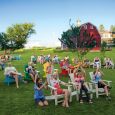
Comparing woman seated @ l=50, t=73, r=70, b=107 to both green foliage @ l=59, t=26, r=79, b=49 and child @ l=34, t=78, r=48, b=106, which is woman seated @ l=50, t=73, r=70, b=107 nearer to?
child @ l=34, t=78, r=48, b=106

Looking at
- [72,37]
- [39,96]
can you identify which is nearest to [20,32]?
[72,37]

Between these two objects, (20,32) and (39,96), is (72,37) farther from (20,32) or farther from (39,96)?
(20,32)

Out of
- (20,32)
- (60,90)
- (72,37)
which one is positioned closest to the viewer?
(60,90)

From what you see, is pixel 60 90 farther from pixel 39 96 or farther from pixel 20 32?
pixel 20 32

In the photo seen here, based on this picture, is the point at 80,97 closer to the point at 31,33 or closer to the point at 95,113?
the point at 95,113

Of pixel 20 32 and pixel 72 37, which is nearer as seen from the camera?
pixel 72 37

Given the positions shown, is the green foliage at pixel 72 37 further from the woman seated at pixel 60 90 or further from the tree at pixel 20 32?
the tree at pixel 20 32

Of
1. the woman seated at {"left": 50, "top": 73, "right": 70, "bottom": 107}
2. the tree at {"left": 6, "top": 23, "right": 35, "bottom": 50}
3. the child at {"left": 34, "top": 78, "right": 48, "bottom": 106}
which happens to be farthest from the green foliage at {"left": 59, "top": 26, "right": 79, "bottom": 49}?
the tree at {"left": 6, "top": 23, "right": 35, "bottom": 50}

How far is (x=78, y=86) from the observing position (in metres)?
12.7

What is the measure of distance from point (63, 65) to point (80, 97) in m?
10.9

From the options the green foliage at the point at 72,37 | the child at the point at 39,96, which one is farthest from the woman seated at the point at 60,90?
the green foliage at the point at 72,37

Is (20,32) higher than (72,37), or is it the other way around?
(20,32)

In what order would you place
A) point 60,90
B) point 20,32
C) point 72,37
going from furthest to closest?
point 20,32
point 72,37
point 60,90

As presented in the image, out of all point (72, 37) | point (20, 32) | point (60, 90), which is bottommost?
point (60, 90)
